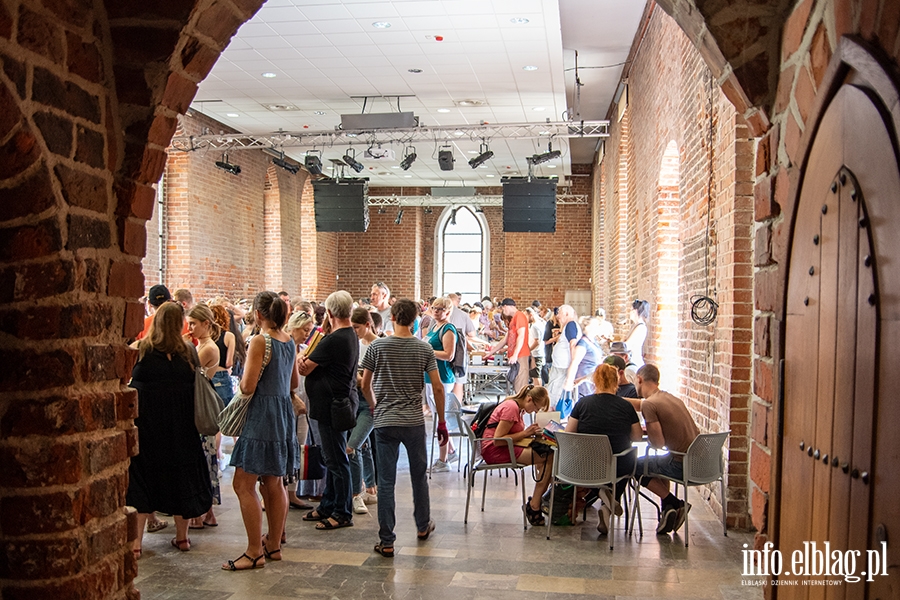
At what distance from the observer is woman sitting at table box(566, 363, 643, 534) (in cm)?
507

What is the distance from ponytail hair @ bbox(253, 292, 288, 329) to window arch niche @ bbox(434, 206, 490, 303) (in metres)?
17.3

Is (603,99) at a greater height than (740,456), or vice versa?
(603,99)

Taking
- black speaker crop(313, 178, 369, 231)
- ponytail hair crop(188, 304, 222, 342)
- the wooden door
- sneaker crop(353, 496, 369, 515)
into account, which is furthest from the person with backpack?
black speaker crop(313, 178, 369, 231)

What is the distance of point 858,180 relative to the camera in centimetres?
146

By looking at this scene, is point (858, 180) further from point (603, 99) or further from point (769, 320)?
point (603, 99)

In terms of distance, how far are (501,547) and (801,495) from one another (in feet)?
10.8

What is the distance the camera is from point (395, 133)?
41.5ft

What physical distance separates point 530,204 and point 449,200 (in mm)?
6656

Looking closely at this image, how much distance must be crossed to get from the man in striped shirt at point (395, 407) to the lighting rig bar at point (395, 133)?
7.18 meters

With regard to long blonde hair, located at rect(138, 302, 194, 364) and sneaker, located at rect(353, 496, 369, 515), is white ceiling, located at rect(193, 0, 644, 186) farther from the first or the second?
sneaker, located at rect(353, 496, 369, 515)

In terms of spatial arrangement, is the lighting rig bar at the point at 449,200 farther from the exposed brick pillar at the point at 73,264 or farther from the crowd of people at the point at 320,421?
the exposed brick pillar at the point at 73,264

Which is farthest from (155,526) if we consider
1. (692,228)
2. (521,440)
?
(692,228)

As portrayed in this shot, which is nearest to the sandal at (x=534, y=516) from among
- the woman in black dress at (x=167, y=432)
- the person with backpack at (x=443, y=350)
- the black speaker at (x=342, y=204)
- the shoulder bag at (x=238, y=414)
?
the person with backpack at (x=443, y=350)

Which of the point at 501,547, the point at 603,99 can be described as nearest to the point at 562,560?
the point at 501,547
